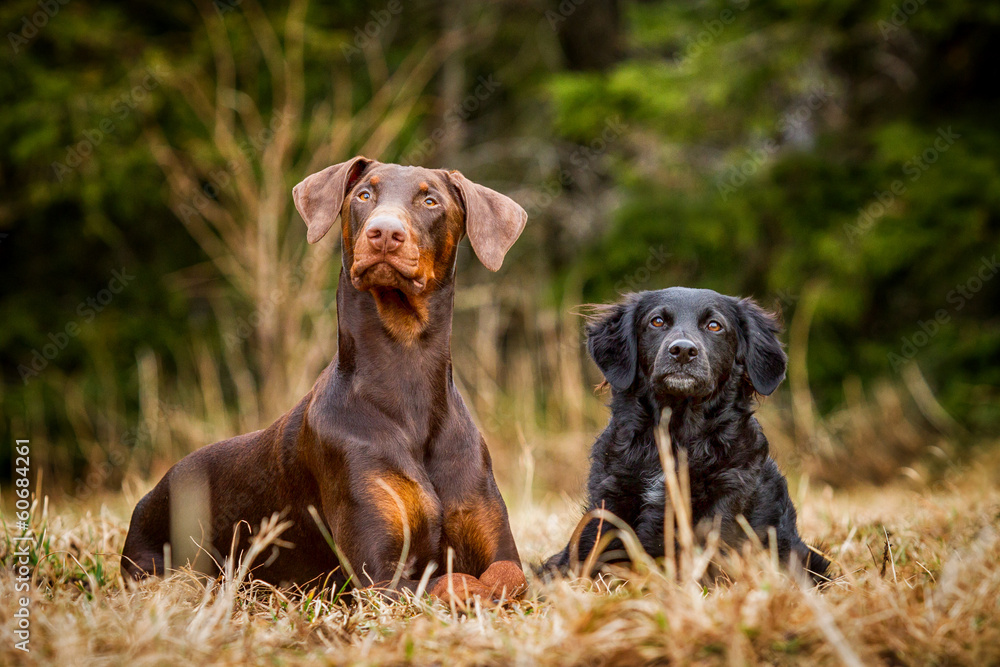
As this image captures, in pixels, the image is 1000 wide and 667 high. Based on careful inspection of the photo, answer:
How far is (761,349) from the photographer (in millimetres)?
3838

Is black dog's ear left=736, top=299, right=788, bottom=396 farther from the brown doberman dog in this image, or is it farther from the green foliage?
the green foliage

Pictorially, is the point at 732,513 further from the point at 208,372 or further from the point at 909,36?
the point at 909,36

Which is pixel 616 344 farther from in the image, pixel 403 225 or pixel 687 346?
pixel 403 225

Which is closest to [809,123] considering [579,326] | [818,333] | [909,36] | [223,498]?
[909,36]

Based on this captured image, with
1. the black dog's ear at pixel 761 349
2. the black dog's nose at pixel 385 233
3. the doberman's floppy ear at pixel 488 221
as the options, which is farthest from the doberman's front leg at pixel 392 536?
the black dog's ear at pixel 761 349

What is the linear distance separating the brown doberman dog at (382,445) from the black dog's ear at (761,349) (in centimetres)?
108

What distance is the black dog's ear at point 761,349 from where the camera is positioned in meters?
3.75

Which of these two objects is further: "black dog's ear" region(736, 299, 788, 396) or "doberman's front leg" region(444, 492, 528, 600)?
"black dog's ear" region(736, 299, 788, 396)

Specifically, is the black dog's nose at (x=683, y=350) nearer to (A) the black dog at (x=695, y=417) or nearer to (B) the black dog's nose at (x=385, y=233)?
(A) the black dog at (x=695, y=417)

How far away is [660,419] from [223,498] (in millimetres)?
1736

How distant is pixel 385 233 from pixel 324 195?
53 centimetres

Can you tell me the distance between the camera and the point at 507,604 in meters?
3.08

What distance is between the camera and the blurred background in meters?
8.29

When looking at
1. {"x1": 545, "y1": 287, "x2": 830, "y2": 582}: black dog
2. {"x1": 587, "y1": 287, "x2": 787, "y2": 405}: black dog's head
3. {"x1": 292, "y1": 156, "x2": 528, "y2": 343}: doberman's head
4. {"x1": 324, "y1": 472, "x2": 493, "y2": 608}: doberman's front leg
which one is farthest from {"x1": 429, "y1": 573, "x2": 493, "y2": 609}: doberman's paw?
{"x1": 587, "y1": 287, "x2": 787, "y2": 405}: black dog's head
